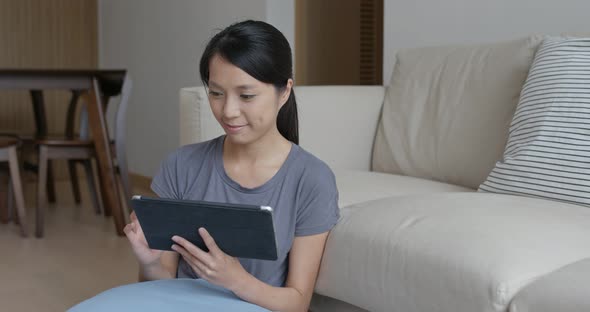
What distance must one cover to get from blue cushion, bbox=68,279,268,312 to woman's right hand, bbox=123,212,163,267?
0.20ft

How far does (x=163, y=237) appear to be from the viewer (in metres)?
1.30

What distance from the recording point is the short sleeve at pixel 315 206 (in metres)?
1.49

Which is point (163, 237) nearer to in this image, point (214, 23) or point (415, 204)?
point (415, 204)

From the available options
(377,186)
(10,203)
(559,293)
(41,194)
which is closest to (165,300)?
(559,293)

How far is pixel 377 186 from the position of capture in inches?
84.5

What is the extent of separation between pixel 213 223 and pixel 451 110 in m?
1.30

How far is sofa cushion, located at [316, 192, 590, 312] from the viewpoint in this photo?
1290mm

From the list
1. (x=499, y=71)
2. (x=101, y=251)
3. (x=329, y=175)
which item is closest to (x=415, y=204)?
(x=329, y=175)

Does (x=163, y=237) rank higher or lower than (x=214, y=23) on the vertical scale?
lower

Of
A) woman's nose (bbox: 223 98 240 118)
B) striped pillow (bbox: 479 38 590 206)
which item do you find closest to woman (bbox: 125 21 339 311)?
woman's nose (bbox: 223 98 240 118)

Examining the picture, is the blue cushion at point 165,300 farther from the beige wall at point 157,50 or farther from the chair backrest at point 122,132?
the beige wall at point 157,50

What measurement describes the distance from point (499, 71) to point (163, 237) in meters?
1.31

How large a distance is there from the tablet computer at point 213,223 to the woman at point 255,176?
0.9 inches

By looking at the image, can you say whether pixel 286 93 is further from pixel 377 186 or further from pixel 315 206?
pixel 377 186
